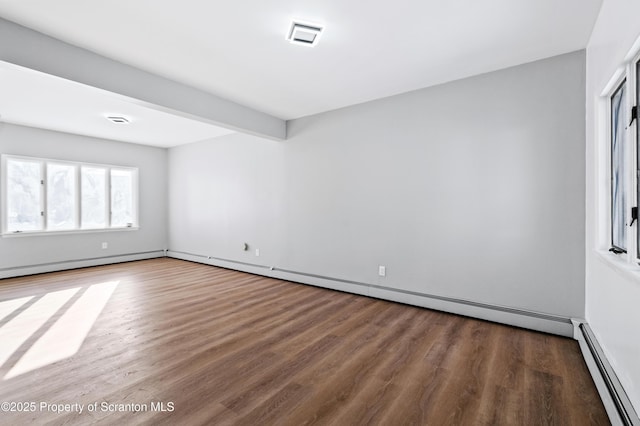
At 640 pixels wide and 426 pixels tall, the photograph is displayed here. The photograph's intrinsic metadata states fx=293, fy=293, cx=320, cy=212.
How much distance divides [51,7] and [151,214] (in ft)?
17.9

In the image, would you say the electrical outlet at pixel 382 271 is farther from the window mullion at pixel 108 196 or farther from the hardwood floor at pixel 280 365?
the window mullion at pixel 108 196

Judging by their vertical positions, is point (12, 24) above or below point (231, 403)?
above

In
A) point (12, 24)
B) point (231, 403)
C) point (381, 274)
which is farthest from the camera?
point (381, 274)

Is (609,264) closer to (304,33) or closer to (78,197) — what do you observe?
(304,33)

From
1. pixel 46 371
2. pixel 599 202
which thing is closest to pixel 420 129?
pixel 599 202

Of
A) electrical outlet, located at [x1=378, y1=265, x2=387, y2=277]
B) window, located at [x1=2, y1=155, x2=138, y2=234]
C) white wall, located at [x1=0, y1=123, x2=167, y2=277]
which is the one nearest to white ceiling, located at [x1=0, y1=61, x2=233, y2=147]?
white wall, located at [x1=0, y1=123, x2=167, y2=277]

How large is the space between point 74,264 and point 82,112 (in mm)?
3095

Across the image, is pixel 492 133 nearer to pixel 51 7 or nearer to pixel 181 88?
pixel 181 88

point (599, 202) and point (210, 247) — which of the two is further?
point (210, 247)

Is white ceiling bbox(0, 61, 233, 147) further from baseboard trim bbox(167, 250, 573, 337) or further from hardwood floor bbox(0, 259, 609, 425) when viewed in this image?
baseboard trim bbox(167, 250, 573, 337)

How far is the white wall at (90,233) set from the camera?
5.06 metres

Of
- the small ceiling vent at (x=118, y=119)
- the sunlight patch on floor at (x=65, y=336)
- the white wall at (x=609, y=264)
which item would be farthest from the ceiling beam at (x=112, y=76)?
the white wall at (x=609, y=264)

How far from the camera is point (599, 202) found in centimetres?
223

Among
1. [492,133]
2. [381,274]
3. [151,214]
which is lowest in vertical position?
[381,274]
